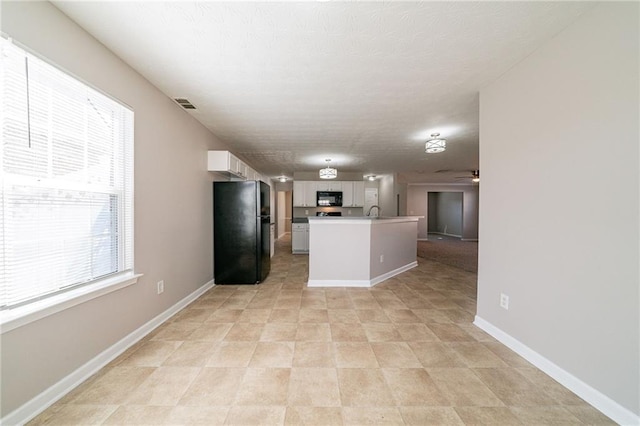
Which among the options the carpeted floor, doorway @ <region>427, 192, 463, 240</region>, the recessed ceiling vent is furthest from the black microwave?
doorway @ <region>427, 192, 463, 240</region>

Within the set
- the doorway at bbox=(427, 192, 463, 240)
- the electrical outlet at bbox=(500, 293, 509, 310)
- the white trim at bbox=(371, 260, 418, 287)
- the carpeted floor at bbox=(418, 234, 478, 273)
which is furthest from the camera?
the doorway at bbox=(427, 192, 463, 240)

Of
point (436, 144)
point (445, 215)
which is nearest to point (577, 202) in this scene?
point (436, 144)

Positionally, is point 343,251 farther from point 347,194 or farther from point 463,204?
point 463,204

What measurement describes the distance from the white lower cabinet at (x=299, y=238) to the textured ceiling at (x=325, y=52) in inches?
148

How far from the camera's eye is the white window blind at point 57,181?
1245mm

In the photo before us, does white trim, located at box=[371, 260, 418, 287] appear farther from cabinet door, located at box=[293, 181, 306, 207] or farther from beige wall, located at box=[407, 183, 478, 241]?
beige wall, located at box=[407, 183, 478, 241]

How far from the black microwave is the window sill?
5326 millimetres

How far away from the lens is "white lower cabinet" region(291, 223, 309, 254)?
6691 millimetres

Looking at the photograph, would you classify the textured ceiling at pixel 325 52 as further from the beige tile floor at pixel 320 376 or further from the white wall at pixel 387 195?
the white wall at pixel 387 195

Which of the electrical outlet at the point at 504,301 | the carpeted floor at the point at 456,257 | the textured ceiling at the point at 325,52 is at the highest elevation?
the textured ceiling at the point at 325,52

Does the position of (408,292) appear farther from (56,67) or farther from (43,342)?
(56,67)

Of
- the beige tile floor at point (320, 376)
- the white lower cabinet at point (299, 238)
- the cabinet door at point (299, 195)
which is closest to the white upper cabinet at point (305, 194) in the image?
the cabinet door at point (299, 195)

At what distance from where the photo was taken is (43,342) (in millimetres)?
1366

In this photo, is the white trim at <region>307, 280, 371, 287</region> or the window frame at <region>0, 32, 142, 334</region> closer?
the window frame at <region>0, 32, 142, 334</region>
